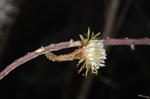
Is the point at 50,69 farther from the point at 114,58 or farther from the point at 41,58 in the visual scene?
the point at 114,58

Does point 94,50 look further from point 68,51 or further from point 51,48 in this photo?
point 68,51

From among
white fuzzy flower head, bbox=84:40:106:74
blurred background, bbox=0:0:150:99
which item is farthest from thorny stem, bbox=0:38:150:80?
blurred background, bbox=0:0:150:99

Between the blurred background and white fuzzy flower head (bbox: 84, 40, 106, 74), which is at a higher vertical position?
the blurred background

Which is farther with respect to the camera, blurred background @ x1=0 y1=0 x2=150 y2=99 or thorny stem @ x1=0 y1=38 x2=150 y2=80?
blurred background @ x1=0 y1=0 x2=150 y2=99

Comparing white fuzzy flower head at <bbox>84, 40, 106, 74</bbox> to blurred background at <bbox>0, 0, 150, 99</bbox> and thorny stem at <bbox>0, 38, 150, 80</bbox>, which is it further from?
blurred background at <bbox>0, 0, 150, 99</bbox>

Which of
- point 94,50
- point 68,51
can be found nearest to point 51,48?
point 94,50

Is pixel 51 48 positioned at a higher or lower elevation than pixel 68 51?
lower

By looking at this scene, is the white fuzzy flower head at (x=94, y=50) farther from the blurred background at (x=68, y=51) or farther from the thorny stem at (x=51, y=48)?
the blurred background at (x=68, y=51)

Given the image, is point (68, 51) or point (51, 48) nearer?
point (51, 48)

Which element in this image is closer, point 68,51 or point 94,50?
point 94,50
